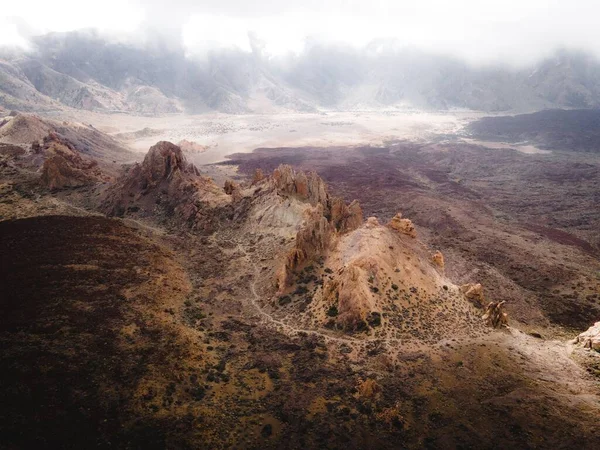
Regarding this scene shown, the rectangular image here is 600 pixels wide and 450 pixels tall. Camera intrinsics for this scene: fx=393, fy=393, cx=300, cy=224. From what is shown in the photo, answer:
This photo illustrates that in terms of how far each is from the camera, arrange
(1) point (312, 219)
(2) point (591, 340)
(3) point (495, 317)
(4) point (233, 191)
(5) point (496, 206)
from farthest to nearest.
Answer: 1. (5) point (496, 206)
2. (4) point (233, 191)
3. (1) point (312, 219)
4. (3) point (495, 317)
5. (2) point (591, 340)

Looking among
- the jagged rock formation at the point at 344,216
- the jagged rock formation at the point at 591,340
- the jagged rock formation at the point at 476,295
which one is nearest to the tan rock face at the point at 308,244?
the jagged rock formation at the point at 344,216

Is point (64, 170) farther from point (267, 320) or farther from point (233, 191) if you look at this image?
point (267, 320)

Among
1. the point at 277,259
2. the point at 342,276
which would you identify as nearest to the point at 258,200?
the point at 277,259

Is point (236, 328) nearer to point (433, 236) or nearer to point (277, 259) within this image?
point (277, 259)

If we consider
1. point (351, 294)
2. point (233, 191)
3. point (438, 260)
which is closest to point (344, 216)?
point (438, 260)

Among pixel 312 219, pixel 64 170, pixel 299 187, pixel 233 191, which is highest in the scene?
pixel 64 170

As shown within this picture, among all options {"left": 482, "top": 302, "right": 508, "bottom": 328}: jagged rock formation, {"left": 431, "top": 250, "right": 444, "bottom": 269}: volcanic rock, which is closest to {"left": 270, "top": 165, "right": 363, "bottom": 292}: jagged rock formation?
{"left": 431, "top": 250, "right": 444, "bottom": 269}: volcanic rock
